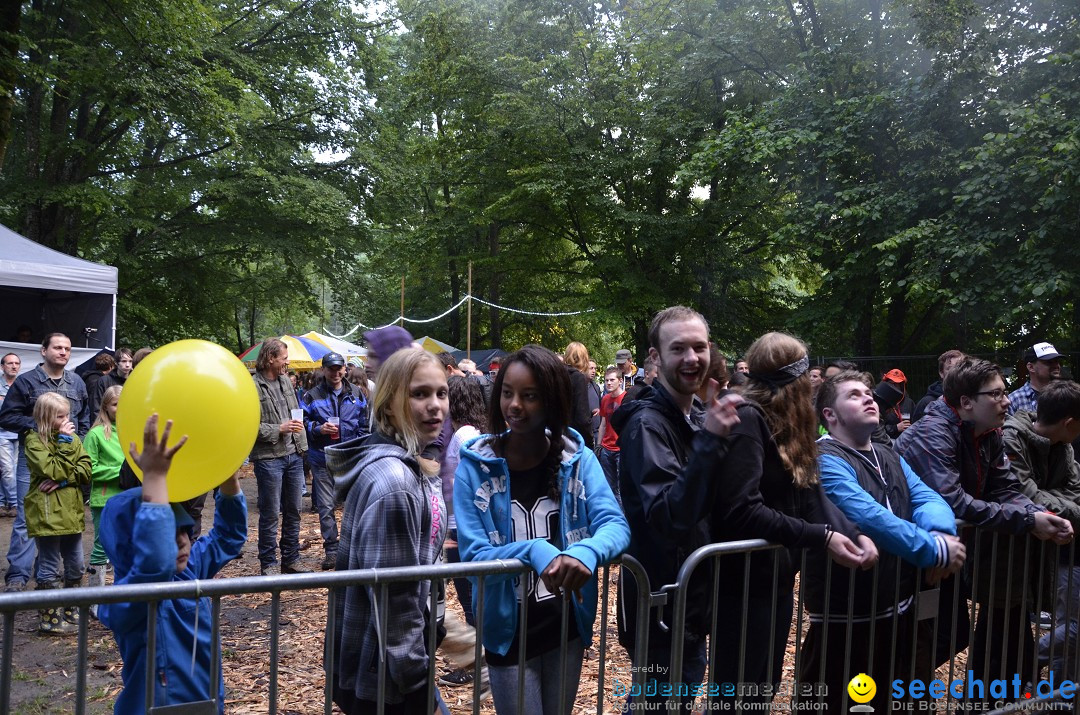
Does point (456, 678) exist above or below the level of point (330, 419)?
below

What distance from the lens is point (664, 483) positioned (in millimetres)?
2908

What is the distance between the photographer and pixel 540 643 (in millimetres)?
2807

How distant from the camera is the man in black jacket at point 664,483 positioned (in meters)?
2.92

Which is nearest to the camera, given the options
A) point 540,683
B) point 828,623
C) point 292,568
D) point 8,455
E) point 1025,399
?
point 540,683

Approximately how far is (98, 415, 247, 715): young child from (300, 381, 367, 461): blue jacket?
193 inches

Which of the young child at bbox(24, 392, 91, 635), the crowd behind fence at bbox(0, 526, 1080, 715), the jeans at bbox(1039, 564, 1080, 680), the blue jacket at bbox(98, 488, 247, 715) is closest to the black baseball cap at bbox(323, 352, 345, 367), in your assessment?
the young child at bbox(24, 392, 91, 635)

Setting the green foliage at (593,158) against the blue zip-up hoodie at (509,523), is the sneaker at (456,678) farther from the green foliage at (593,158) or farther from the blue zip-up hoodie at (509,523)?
the green foliage at (593,158)

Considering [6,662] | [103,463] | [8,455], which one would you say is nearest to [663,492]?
[6,662]

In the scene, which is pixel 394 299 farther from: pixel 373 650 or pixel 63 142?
pixel 373 650

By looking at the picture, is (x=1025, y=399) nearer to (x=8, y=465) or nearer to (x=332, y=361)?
(x=332, y=361)

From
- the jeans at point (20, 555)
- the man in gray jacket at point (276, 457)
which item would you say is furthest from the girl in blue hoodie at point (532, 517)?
the jeans at point (20, 555)

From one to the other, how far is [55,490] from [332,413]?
2.49 m

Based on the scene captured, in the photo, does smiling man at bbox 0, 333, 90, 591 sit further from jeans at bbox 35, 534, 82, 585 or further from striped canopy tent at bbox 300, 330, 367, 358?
striped canopy tent at bbox 300, 330, 367, 358

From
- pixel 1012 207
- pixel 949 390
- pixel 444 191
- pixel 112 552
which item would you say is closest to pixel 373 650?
pixel 112 552
